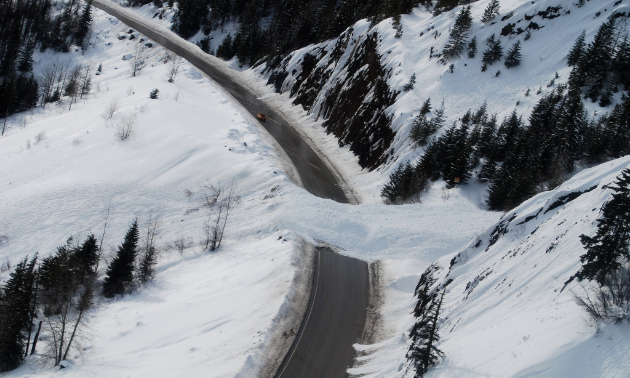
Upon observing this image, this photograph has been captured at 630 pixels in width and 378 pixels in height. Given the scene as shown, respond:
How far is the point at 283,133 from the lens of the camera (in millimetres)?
55094

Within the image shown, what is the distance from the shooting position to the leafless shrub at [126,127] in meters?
47.7

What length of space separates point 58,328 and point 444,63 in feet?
151

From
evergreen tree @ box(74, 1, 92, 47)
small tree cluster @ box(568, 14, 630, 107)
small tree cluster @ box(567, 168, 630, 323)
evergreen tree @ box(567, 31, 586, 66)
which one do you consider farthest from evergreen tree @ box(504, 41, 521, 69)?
evergreen tree @ box(74, 1, 92, 47)

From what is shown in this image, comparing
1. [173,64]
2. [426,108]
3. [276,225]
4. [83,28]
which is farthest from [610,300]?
[83,28]

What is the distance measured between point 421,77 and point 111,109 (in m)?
39.1

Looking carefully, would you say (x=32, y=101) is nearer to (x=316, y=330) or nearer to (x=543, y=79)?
(x=316, y=330)

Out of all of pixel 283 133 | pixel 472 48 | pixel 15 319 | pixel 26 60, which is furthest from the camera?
pixel 26 60

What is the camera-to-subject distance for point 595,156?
31203mm

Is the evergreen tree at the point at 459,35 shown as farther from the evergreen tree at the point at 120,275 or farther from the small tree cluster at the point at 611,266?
the evergreen tree at the point at 120,275

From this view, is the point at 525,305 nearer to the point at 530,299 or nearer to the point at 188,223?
the point at 530,299

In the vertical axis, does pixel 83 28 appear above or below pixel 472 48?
below

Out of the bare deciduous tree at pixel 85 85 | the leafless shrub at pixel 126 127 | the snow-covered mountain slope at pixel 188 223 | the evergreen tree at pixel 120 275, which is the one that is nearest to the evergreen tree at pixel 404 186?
the snow-covered mountain slope at pixel 188 223

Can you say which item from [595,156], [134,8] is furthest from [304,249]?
[134,8]

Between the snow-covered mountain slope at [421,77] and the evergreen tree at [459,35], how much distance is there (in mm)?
986
